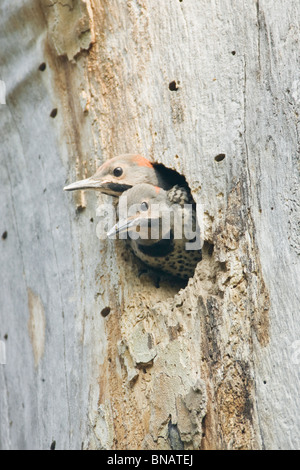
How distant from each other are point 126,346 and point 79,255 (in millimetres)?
607

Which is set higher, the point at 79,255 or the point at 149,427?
the point at 79,255

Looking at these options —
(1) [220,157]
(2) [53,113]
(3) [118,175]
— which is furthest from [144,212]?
(2) [53,113]

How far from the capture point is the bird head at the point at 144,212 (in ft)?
11.0

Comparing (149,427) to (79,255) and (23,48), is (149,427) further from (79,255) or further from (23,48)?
(23,48)

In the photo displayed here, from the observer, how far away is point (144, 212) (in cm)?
344

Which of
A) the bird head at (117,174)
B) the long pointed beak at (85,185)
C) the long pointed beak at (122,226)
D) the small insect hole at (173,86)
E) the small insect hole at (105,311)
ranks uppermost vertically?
the small insect hole at (173,86)

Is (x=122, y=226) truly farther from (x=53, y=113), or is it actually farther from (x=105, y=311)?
(x=53, y=113)

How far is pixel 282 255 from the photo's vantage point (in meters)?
2.86

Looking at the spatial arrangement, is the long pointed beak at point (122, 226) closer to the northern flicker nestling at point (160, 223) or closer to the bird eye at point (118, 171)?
the northern flicker nestling at point (160, 223)

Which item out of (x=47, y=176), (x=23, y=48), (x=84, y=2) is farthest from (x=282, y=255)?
(x=23, y=48)

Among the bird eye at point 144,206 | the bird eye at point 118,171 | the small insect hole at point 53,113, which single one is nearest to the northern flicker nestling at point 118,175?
the bird eye at point 118,171

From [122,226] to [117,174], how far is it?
0.90 feet

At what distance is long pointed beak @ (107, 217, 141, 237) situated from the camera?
3.20 m

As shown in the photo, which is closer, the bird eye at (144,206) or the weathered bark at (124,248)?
the weathered bark at (124,248)
